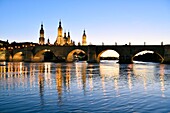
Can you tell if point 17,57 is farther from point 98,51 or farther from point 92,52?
point 98,51

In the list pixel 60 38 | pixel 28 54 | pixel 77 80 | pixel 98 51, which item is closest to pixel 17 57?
pixel 28 54

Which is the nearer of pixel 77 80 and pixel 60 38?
pixel 77 80

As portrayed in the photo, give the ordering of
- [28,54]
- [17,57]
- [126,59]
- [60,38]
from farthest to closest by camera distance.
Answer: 1. [60,38]
2. [17,57]
3. [28,54]
4. [126,59]

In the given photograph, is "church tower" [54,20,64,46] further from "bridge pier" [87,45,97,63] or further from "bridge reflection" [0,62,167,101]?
"bridge reflection" [0,62,167,101]

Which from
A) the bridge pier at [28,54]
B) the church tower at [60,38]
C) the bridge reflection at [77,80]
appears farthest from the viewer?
the church tower at [60,38]

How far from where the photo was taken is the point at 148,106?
48.0 feet

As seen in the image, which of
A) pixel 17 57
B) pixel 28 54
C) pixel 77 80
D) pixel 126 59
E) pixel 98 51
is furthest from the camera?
pixel 17 57

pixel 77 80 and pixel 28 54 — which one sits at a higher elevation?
pixel 28 54

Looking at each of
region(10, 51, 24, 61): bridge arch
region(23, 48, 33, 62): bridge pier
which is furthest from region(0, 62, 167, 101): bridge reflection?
region(10, 51, 24, 61): bridge arch

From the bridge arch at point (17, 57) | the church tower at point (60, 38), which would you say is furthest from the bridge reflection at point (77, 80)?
the church tower at point (60, 38)

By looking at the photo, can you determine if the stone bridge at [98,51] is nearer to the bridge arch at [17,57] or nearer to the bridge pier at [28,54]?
the bridge pier at [28,54]

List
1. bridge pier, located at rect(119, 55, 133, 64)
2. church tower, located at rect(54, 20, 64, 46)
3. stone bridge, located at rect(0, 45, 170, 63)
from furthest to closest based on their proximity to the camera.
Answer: church tower, located at rect(54, 20, 64, 46), bridge pier, located at rect(119, 55, 133, 64), stone bridge, located at rect(0, 45, 170, 63)

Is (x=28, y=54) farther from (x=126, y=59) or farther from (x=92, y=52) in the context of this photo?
(x=126, y=59)

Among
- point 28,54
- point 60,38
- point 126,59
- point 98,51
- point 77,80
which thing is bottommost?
point 77,80
